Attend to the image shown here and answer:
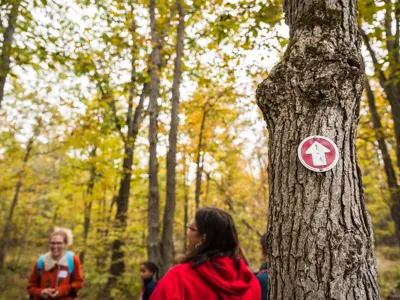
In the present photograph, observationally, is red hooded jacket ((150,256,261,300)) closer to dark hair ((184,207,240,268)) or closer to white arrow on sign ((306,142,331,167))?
dark hair ((184,207,240,268))

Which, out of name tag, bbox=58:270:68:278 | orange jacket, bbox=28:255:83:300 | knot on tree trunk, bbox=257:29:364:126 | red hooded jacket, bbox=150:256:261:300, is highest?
knot on tree trunk, bbox=257:29:364:126

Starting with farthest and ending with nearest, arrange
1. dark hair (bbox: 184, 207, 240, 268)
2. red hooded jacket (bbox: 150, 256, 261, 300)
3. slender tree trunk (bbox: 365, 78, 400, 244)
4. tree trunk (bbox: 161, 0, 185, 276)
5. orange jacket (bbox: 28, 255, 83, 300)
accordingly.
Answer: slender tree trunk (bbox: 365, 78, 400, 244), tree trunk (bbox: 161, 0, 185, 276), orange jacket (bbox: 28, 255, 83, 300), dark hair (bbox: 184, 207, 240, 268), red hooded jacket (bbox: 150, 256, 261, 300)

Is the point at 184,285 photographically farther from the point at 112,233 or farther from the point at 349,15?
the point at 112,233

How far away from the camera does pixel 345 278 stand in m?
1.29

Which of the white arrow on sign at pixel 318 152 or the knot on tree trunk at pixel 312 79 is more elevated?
the knot on tree trunk at pixel 312 79

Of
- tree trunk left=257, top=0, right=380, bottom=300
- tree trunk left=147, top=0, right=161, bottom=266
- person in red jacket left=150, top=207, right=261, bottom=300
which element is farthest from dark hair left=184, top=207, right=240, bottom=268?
tree trunk left=147, top=0, right=161, bottom=266

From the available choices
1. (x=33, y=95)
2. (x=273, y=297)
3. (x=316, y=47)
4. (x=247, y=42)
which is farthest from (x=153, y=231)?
(x=33, y=95)

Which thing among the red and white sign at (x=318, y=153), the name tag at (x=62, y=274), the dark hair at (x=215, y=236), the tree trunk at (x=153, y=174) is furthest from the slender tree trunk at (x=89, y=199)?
the red and white sign at (x=318, y=153)

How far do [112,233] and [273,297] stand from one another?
842cm

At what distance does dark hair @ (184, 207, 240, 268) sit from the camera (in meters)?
1.89

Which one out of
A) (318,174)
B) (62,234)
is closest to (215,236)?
(318,174)

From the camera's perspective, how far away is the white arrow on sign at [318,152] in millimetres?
1451

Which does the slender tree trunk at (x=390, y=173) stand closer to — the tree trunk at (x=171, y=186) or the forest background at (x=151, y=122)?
the forest background at (x=151, y=122)

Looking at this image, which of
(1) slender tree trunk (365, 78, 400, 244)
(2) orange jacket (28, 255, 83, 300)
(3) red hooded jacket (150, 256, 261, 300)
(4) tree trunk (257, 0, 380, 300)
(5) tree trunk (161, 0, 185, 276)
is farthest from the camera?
(1) slender tree trunk (365, 78, 400, 244)
